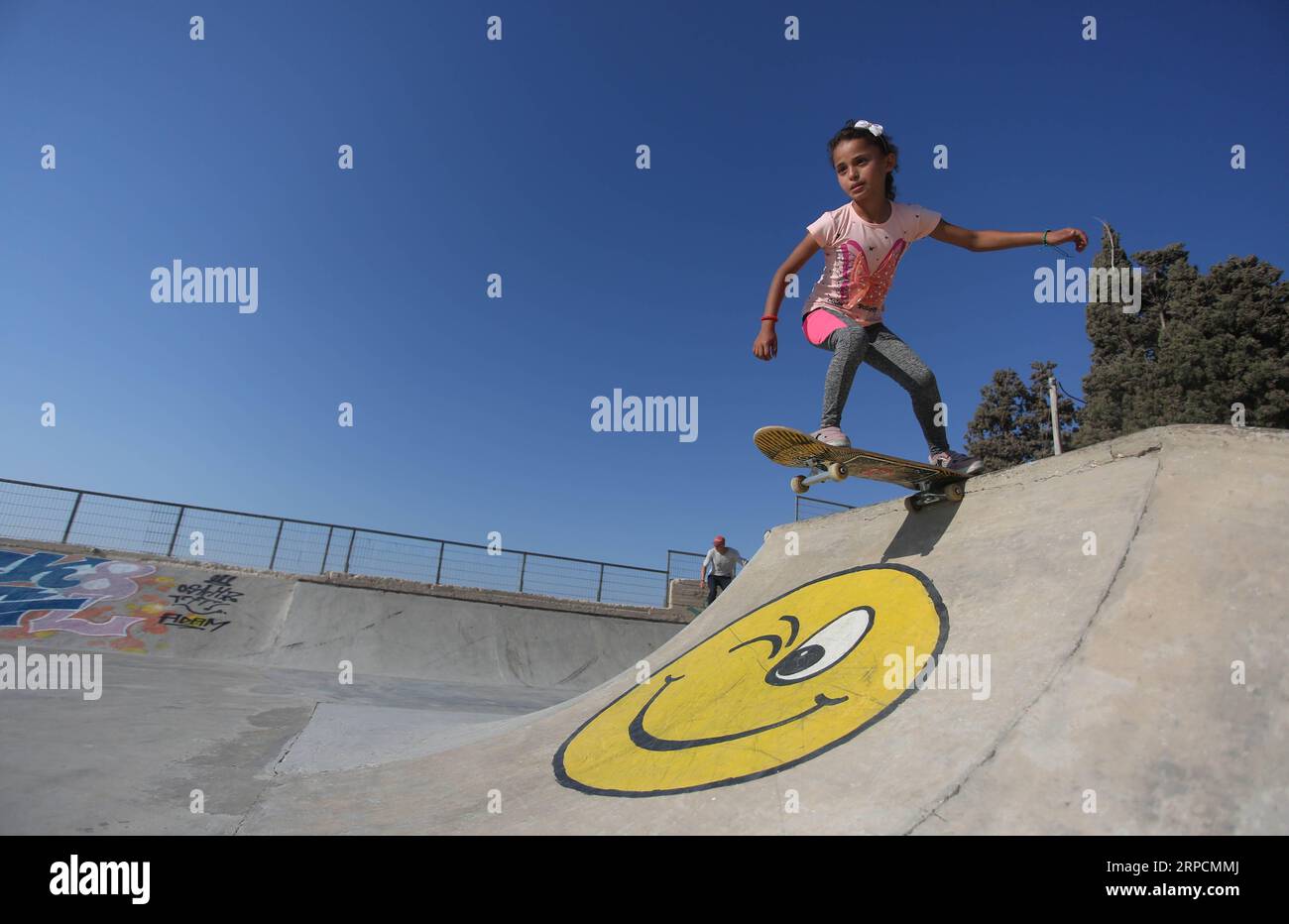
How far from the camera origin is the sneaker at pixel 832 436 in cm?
388

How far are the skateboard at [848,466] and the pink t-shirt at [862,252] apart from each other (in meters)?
0.95

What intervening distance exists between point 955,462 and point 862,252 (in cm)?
154

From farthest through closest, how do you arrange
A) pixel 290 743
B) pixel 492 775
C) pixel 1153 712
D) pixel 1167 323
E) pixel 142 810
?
pixel 1167 323 → pixel 290 743 → pixel 492 775 → pixel 142 810 → pixel 1153 712

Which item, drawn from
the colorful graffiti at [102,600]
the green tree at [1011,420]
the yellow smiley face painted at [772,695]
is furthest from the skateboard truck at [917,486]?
the green tree at [1011,420]

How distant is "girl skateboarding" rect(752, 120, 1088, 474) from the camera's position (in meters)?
4.08

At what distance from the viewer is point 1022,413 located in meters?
38.6

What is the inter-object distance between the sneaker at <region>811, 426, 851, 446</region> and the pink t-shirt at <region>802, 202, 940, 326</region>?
78 cm

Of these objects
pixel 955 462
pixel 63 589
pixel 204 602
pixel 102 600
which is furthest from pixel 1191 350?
pixel 63 589

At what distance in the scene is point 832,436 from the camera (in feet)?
12.9

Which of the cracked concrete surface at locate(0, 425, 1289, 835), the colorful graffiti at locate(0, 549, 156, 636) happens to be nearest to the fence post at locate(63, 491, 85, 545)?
the colorful graffiti at locate(0, 549, 156, 636)

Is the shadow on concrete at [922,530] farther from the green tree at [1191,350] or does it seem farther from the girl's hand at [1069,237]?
the green tree at [1191,350]
